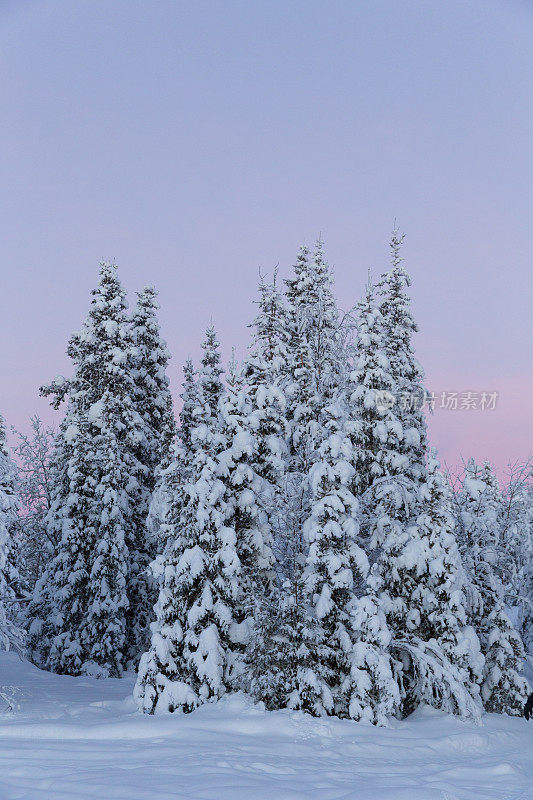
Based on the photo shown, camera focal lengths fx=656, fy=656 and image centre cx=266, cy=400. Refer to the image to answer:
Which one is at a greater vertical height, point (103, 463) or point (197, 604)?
point (103, 463)

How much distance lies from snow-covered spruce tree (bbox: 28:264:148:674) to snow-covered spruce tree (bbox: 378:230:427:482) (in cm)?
1133

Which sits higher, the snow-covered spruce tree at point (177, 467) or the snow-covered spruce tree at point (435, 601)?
the snow-covered spruce tree at point (177, 467)

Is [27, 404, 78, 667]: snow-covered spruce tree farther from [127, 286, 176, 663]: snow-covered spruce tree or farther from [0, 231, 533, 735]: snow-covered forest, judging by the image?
[127, 286, 176, 663]: snow-covered spruce tree

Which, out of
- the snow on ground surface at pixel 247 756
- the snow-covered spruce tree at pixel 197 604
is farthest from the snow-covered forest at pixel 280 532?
the snow on ground surface at pixel 247 756

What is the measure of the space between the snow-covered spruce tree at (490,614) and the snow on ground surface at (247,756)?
4730mm

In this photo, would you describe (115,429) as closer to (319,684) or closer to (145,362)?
(145,362)

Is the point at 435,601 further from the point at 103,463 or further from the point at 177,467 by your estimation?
the point at 103,463

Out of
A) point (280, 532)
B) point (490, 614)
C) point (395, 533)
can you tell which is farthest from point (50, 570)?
point (490, 614)

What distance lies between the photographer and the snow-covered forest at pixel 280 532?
17.2 metres

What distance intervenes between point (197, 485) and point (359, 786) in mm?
9556

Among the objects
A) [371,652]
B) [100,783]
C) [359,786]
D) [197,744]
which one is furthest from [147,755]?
[371,652]

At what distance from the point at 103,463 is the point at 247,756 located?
17.1 metres

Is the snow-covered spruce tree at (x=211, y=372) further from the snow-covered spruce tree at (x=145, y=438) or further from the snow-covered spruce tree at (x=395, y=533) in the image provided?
the snow-covered spruce tree at (x=395, y=533)

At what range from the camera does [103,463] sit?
26.9 meters
